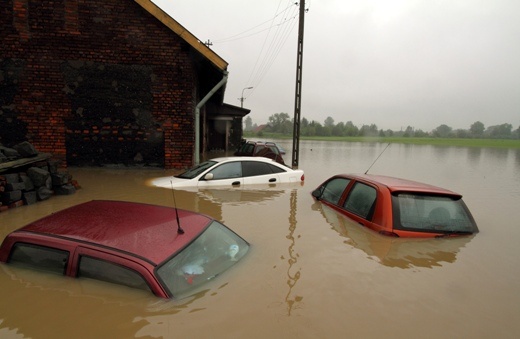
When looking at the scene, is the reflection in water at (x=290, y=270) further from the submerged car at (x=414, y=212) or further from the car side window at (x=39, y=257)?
the car side window at (x=39, y=257)

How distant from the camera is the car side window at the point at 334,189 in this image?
5.92 m

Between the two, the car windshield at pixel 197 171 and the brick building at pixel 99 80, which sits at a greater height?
the brick building at pixel 99 80

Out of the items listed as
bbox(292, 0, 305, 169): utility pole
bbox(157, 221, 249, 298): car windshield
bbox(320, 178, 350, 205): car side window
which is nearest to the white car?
bbox(320, 178, 350, 205): car side window

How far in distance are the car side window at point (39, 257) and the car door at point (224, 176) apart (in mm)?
4798

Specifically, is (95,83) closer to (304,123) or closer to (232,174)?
(232,174)

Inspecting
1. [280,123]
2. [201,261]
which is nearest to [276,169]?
[201,261]

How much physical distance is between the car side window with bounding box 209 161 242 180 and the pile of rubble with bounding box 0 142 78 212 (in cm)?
312

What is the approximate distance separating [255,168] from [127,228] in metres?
5.61

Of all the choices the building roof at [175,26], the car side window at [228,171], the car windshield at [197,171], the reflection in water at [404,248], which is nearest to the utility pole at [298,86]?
the building roof at [175,26]

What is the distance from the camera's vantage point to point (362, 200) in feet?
16.7

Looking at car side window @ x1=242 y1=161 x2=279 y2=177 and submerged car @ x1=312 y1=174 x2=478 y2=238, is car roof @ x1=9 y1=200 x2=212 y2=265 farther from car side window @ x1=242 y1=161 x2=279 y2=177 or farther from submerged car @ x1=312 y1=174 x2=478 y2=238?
car side window @ x1=242 y1=161 x2=279 y2=177

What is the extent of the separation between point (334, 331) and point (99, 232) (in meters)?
2.04

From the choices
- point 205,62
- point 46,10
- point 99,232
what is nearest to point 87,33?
point 46,10

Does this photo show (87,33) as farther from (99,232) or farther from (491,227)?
(491,227)
